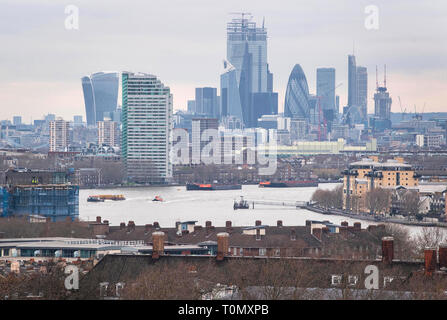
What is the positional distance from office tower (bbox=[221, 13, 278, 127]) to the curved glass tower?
304 centimetres

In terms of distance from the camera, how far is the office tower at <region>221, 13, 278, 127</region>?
355ft

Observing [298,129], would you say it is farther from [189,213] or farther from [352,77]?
[189,213]

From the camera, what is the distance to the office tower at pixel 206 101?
110 metres

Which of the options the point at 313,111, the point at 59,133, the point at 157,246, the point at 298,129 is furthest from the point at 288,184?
the point at 313,111

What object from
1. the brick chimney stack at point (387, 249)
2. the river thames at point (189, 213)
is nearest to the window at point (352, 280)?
the brick chimney stack at point (387, 249)

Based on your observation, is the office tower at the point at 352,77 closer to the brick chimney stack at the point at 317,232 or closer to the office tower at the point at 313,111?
the office tower at the point at 313,111

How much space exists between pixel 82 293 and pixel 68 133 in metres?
74.0

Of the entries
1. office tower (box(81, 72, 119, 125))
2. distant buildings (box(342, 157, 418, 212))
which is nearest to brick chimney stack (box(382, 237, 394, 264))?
distant buildings (box(342, 157, 418, 212))

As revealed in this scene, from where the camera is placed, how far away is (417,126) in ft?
326

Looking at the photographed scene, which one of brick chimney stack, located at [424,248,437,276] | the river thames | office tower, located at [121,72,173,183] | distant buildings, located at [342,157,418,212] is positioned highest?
office tower, located at [121,72,173,183]

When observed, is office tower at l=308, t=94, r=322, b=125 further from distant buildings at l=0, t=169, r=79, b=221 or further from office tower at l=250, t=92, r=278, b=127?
distant buildings at l=0, t=169, r=79, b=221

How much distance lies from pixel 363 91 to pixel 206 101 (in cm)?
1708

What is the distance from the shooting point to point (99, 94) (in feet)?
295
